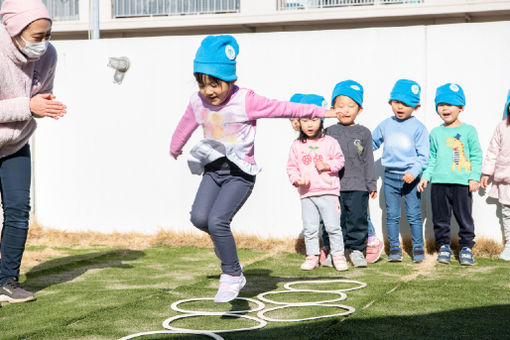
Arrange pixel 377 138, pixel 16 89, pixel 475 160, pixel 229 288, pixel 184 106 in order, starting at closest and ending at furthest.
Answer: pixel 229 288
pixel 16 89
pixel 475 160
pixel 377 138
pixel 184 106

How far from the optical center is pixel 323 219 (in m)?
6.61

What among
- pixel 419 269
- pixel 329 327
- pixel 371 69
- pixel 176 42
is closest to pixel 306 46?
pixel 371 69

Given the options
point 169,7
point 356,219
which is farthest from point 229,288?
point 169,7

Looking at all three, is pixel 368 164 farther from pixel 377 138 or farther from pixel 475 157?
pixel 475 157

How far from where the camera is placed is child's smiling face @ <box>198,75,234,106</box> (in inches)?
181

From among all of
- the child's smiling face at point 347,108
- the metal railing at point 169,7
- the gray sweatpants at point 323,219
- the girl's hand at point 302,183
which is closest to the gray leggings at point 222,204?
the girl's hand at point 302,183

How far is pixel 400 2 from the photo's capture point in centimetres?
1856

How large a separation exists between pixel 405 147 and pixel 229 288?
117 inches

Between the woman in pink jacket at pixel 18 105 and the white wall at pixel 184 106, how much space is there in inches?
123

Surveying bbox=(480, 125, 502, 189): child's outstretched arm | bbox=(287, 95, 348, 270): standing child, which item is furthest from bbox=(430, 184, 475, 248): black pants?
bbox=(287, 95, 348, 270): standing child

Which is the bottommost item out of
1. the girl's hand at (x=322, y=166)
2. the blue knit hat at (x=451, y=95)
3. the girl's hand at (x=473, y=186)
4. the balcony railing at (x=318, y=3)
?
the girl's hand at (x=473, y=186)

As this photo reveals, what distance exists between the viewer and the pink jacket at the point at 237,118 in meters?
4.75

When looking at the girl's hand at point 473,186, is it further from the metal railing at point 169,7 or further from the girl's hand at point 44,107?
the metal railing at point 169,7

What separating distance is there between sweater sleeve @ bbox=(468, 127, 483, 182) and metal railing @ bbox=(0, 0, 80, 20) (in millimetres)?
17033
